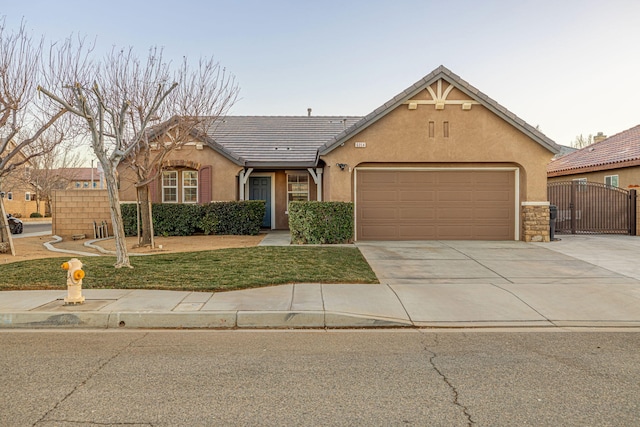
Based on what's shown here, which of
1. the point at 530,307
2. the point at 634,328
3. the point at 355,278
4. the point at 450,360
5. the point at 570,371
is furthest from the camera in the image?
the point at 355,278

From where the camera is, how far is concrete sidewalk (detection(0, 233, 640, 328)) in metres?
6.23

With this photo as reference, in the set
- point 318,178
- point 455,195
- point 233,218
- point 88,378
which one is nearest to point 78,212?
point 233,218

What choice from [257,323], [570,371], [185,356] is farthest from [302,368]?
[570,371]

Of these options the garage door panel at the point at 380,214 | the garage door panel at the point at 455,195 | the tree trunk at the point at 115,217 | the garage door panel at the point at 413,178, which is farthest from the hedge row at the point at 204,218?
the tree trunk at the point at 115,217

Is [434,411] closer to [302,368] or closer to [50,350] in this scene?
[302,368]

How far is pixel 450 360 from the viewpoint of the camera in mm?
4801

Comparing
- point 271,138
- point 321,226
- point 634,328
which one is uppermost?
point 271,138

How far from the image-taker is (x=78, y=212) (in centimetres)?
1864

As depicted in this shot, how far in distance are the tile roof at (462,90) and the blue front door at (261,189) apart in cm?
592

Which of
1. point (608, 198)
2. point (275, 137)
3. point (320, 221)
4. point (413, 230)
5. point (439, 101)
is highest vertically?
point (439, 101)

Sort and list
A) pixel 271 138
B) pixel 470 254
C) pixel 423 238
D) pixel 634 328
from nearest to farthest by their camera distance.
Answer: pixel 634 328, pixel 470 254, pixel 423 238, pixel 271 138

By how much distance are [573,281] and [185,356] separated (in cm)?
764

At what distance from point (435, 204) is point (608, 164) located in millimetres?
9927

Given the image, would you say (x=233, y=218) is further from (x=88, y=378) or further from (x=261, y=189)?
(x=88, y=378)
